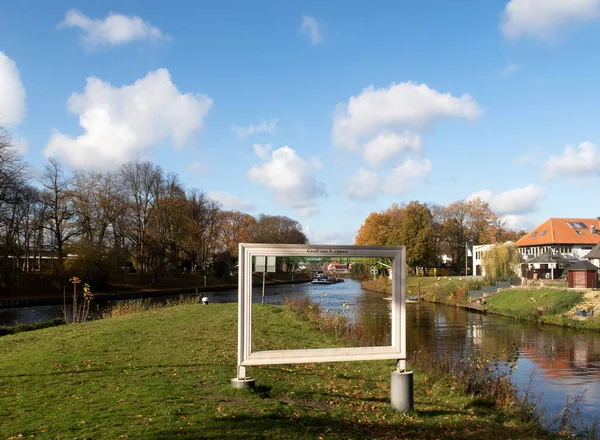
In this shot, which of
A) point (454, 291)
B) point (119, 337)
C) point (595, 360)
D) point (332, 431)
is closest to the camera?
point (332, 431)

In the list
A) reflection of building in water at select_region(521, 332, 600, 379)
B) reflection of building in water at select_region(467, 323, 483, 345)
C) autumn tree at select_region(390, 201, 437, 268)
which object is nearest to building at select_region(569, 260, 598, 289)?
reflection of building in water at select_region(467, 323, 483, 345)

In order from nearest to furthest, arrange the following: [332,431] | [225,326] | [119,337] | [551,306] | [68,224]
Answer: [332,431] < [119,337] < [225,326] < [551,306] < [68,224]

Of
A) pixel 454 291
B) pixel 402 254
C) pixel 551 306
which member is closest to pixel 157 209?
pixel 454 291

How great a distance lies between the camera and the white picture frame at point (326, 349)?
8.20 meters

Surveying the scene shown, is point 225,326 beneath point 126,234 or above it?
beneath

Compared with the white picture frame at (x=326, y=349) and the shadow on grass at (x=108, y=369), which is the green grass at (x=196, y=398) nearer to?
the shadow on grass at (x=108, y=369)

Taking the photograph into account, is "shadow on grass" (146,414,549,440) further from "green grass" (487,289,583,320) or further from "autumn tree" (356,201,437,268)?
"autumn tree" (356,201,437,268)

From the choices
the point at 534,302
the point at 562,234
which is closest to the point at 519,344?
the point at 534,302

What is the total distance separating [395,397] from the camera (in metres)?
8.12

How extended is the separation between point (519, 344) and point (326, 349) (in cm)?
1774

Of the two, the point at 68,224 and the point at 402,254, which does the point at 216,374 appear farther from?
the point at 68,224

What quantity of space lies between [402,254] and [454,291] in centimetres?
3978

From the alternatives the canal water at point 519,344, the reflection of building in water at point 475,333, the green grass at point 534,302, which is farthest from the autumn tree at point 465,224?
the reflection of building in water at point 475,333

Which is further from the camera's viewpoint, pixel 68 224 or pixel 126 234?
pixel 126 234
